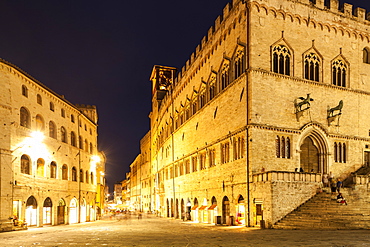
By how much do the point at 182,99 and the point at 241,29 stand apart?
18548 mm

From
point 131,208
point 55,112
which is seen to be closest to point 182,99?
point 55,112

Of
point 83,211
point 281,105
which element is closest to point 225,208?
point 281,105

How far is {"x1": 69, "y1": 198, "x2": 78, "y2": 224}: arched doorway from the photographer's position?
38.1m

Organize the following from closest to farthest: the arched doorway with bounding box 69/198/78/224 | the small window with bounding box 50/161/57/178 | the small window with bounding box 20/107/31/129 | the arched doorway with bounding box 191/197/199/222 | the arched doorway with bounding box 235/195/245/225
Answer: the arched doorway with bounding box 235/195/245/225, the small window with bounding box 20/107/31/129, the small window with bounding box 50/161/57/178, the arched doorway with bounding box 191/197/199/222, the arched doorway with bounding box 69/198/78/224

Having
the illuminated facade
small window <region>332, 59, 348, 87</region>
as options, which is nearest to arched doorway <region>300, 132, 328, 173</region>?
small window <region>332, 59, 348, 87</region>

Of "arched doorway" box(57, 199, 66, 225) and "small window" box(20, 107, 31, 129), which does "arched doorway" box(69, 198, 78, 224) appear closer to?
"arched doorway" box(57, 199, 66, 225)

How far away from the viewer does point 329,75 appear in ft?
97.8

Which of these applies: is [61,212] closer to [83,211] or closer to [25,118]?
[83,211]

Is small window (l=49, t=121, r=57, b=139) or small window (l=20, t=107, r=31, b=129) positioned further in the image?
small window (l=49, t=121, r=57, b=139)

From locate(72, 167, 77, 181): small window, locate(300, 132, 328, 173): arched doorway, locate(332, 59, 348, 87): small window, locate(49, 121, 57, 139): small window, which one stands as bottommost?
locate(72, 167, 77, 181): small window

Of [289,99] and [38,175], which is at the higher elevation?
[289,99]

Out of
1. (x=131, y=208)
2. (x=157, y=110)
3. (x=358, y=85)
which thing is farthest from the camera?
(x=131, y=208)

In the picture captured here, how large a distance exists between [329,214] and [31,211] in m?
23.9

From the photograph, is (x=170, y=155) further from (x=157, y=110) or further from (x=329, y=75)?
(x=329, y=75)
